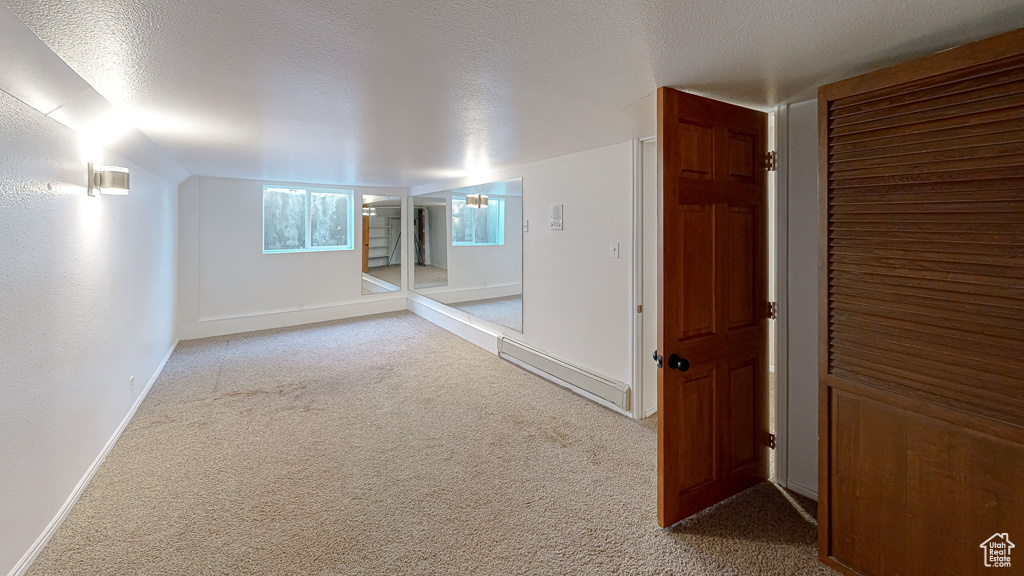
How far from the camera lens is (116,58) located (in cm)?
167

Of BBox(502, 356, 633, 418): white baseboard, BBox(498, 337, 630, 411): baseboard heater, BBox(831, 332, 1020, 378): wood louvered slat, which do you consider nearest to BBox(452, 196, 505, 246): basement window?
BBox(498, 337, 630, 411): baseboard heater

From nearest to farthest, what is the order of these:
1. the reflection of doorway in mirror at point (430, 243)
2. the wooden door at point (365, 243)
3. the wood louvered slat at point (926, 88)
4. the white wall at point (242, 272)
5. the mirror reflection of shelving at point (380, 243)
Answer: the wood louvered slat at point (926, 88) → the white wall at point (242, 272) → the reflection of doorway in mirror at point (430, 243) → the wooden door at point (365, 243) → the mirror reflection of shelving at point (380, 243)

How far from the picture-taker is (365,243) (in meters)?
7.14

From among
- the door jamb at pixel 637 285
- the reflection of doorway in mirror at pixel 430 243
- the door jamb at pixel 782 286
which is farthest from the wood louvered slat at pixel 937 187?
the reflection of doorway in mirror at pixel 430 243

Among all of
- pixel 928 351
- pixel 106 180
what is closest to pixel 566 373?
pixel 928 351

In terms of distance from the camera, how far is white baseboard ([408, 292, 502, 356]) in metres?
5.14

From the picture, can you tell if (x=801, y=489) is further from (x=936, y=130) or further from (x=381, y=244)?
(x=381, y=244)

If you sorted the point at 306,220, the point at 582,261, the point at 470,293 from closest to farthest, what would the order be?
the point at 582,261 → the point at 470,293 → the point at 306,220

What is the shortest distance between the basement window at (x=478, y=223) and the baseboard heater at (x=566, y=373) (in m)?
1.19

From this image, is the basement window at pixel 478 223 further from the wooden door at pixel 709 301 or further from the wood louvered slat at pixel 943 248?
the wood louvered slat at pixel 943 248

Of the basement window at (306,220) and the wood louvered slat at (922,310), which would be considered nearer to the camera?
the wood louvered slat at (922,310)

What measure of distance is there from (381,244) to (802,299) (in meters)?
6.28

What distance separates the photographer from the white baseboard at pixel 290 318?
5.73 metres

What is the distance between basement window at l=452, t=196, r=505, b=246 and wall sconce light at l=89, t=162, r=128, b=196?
3122mm
